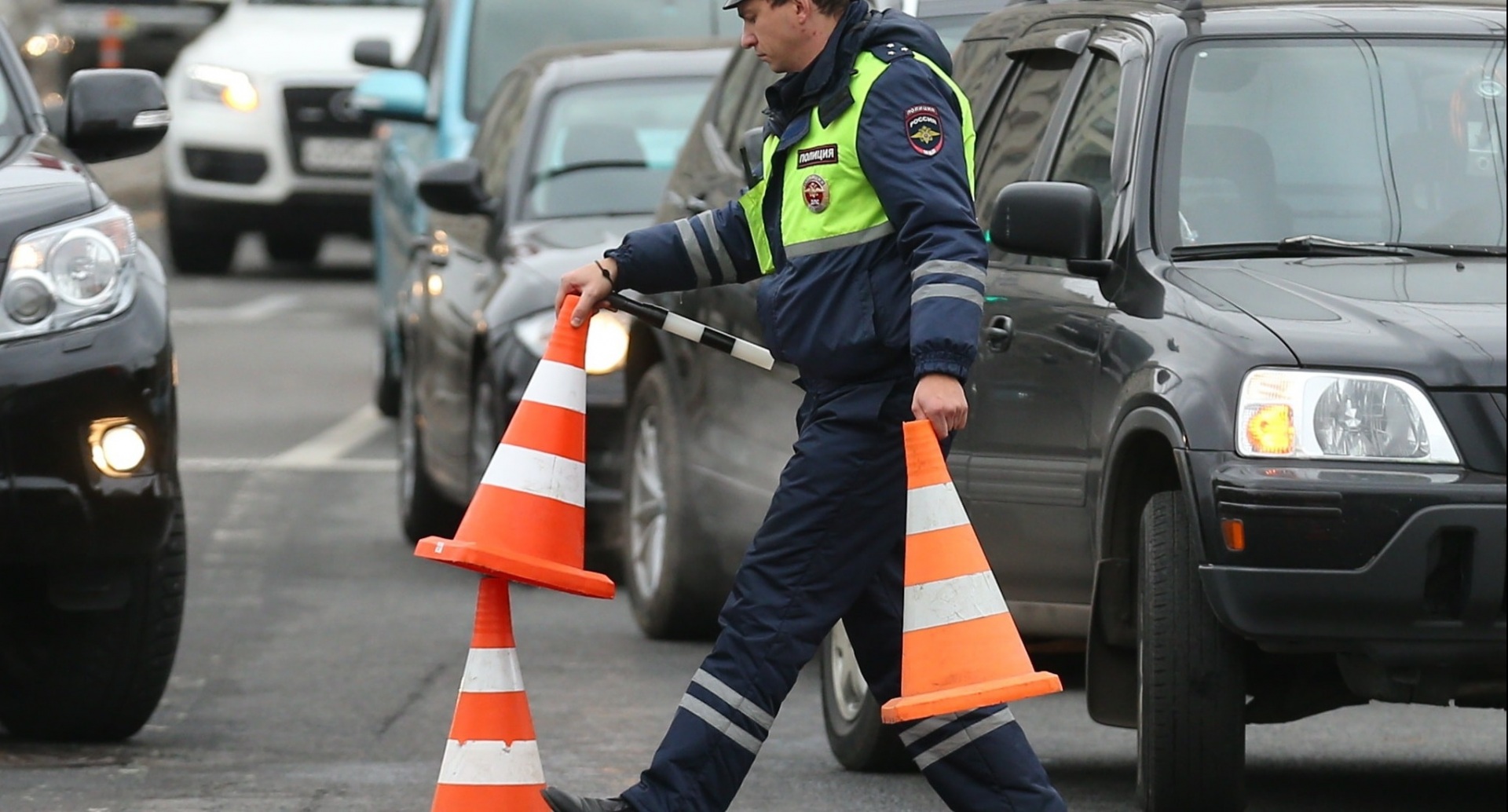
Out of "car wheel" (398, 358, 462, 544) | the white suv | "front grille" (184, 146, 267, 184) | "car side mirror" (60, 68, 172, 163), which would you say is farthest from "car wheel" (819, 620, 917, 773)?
"front grille" (184, 146, 267, 184)

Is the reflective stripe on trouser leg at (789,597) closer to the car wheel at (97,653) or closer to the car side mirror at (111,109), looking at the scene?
the car wheel at (97,653)

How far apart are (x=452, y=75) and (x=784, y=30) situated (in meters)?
8.92

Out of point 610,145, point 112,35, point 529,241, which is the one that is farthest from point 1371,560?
point 112,35

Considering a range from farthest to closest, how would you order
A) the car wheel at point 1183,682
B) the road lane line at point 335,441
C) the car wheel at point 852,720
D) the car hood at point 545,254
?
the road lane line at point 335,441 → the car hood at point 545,254 → the car wheel at point 852,720 → the car wheel at point 1183,682

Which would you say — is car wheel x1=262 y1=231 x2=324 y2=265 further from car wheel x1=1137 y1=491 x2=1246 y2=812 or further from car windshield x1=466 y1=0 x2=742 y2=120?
car wheel x1=1137 y1=491 x2=1246 y2=812

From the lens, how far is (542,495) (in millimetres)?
5402

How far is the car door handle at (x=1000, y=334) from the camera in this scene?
21.3 ft

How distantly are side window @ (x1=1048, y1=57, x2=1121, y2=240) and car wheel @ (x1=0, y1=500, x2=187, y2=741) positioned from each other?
2.13 meters

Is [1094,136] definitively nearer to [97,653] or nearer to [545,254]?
[97,653]

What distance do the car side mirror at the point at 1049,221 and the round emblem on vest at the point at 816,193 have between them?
1.00 metres

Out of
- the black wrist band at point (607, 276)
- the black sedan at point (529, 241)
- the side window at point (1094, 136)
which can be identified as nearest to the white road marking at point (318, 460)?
the black sedan at point (529, 241)

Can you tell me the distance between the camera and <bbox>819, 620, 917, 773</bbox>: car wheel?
22.0 ft

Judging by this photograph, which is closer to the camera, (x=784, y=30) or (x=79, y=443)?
(x=784, y=30)

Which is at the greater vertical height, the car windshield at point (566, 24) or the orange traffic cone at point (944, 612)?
the orange traffic cone at point (944, 612)
